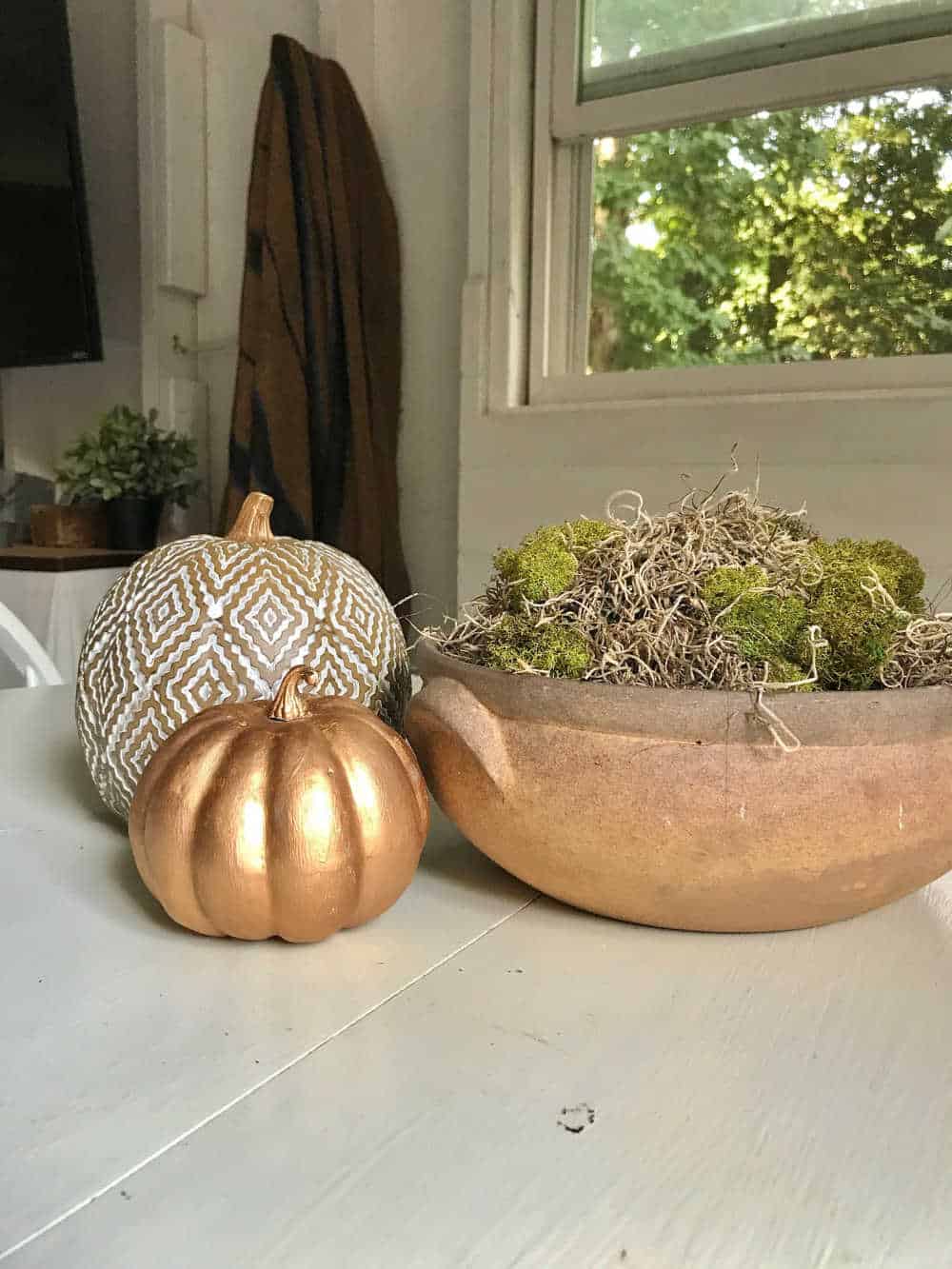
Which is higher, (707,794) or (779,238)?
(779,238)

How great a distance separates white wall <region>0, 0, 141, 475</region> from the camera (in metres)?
2.13

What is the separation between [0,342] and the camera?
203cm

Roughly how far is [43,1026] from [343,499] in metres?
1.48

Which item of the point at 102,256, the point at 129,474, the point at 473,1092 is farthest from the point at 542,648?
the point at 102,256

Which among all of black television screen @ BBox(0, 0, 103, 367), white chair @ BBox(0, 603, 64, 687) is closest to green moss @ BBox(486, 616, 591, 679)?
white chair @ BBox(0, 603, 64, 687)

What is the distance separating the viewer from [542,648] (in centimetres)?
38

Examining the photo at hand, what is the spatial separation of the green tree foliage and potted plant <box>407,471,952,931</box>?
1.12 meters

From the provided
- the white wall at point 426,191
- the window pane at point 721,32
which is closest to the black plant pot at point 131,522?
the white wall at point 426,191

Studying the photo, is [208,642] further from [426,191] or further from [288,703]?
[426,191]

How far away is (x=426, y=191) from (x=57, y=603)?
102cm

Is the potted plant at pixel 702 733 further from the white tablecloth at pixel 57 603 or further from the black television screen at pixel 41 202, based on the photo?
the black television screen at pixel 41 202

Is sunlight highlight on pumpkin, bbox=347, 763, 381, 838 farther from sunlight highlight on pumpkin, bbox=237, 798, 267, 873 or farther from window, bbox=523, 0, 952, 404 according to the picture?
window, bbox=523, 0, 952, 404

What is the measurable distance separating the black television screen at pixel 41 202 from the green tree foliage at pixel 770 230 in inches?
42.6

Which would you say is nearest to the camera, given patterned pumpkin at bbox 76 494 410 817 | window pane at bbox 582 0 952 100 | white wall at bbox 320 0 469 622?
patterned pumpkin at bbox 76 494 410 817
